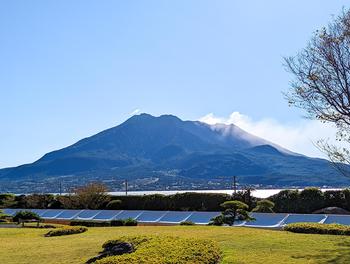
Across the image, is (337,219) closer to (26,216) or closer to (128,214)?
(128,214)

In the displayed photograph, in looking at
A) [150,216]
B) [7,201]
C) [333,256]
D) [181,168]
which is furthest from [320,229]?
[181,168]

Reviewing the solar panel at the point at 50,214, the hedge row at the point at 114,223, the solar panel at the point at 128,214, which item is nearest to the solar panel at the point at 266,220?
the hedge row at the point at 114,223

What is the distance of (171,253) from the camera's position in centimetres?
1070

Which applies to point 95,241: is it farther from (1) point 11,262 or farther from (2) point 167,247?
(2) point 167,247

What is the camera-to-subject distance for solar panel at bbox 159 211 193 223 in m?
26.3

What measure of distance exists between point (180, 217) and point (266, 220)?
5698mm

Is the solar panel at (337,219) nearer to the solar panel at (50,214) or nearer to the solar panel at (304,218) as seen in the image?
the solar panel at (304,218)

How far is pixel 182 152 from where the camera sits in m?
192

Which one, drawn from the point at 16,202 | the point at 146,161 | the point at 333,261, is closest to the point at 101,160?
the point at 146,161

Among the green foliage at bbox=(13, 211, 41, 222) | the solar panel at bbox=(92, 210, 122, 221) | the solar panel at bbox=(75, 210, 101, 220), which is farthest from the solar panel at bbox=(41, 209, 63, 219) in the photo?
the green foliage at bbox=(13, 211, 41, 222)

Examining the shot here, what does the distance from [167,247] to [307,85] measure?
22.1 ft

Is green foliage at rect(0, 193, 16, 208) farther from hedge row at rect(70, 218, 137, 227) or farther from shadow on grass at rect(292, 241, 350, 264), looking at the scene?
shadow on grass at rect(292, 241, 350, 264)

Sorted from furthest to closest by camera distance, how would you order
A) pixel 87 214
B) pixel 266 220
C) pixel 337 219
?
1. pixel 87 214
2. pixel 266 220
3. pixel 337 219

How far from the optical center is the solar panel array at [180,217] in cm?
2150
